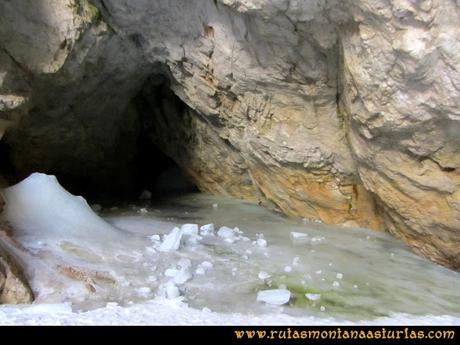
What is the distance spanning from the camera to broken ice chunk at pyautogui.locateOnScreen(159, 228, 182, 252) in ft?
11.5

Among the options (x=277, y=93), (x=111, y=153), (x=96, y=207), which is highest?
(x=277, y=93)

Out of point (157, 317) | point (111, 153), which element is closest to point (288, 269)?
point (157, 317)

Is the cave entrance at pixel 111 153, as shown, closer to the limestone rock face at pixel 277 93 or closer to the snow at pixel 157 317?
the limestone rock face at pixel 277 93

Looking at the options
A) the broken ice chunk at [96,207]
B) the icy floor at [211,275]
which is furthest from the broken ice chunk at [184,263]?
the broken ice chunk at [96,207]

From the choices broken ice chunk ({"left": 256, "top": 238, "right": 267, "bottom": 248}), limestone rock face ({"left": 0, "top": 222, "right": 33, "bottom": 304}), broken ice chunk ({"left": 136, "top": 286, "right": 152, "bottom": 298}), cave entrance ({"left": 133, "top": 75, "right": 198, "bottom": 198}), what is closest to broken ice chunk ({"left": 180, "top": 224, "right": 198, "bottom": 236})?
broken ice chunk ({"left": 256, "top": 238, "right": 267, "bottom": 248})

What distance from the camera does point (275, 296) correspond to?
2697 mm

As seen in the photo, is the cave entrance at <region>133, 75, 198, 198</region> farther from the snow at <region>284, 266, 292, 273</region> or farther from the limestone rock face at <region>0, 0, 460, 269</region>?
the snow at <region>284, 266, 292, 273</region>

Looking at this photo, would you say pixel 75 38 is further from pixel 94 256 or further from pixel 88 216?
pixel 94 256

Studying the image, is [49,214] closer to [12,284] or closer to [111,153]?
[12,284]

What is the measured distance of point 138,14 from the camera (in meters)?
4.56

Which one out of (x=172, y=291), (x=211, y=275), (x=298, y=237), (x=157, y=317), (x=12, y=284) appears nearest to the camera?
(x=157, y=317)

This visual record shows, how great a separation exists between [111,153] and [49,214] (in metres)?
3.31

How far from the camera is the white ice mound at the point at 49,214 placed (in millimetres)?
3379

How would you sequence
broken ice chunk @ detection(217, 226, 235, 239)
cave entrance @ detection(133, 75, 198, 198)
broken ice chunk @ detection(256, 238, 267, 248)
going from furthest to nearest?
cave entrance @ detection(133, 75, 198, 198) < broken ice chunk @ detection(217, 226, 235, 239) < broken ice chunk @ detection(256, 238, 267, 248)
